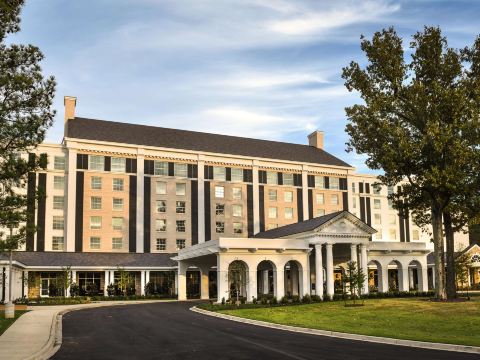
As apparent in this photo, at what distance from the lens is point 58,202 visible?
72.3 meters

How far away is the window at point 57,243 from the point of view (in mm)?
70625

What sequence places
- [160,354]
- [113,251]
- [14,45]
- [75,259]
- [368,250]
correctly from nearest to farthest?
[160,354] → [14,45] → [368,250] → [75,259] → [113,251]

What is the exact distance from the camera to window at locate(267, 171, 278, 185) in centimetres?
8438

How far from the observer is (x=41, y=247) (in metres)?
69.8

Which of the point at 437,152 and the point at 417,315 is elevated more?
the point at 437,152

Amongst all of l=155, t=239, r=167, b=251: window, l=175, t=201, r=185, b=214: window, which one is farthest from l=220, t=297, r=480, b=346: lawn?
l=175, t=201, r=185, b=214: window

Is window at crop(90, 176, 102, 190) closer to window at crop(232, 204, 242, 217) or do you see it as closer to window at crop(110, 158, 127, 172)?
window at crop(110, 158, 127, 172)

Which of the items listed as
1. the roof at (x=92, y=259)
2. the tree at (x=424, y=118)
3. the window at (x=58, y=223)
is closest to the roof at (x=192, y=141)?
the window at (x=58, y=223)

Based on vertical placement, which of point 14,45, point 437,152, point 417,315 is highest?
point 14,45

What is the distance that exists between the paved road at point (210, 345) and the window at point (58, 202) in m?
45.1

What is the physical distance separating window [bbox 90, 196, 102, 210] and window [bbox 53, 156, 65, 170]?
5700 mm

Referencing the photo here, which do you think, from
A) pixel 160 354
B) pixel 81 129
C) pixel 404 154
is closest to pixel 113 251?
pixel 81 129

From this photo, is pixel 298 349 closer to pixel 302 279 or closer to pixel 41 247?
pixel 302 279

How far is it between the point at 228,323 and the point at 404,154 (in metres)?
18.6
